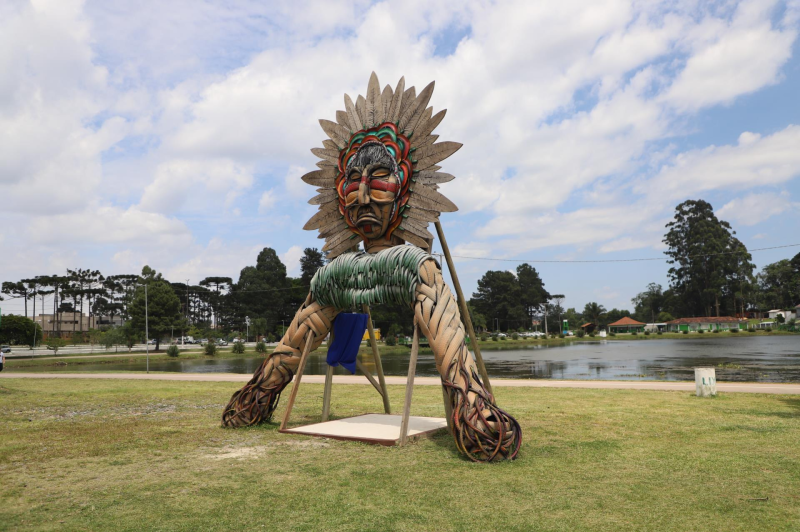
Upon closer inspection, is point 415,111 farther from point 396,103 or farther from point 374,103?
point 374,103

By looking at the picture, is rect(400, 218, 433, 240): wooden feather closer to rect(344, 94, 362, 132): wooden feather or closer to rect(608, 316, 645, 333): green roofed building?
rect(344, 94, 362, 132): wooden feather

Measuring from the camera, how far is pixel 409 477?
634cm

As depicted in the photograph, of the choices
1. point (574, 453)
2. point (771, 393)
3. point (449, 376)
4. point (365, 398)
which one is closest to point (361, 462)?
point (449, 376)

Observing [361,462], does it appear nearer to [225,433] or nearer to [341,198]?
[225,433]

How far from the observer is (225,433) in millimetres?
9195

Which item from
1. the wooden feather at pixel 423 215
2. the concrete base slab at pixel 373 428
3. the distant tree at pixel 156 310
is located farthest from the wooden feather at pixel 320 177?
the distant tree at pixel 156 310

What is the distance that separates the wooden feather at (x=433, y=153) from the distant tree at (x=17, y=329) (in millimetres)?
60808

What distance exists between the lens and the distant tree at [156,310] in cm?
5506

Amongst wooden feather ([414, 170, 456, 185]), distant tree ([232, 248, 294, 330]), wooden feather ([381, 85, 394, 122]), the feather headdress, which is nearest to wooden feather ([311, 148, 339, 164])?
the feather headdress

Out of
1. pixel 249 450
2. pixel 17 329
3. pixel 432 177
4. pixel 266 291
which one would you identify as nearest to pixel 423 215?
pixel 432 177

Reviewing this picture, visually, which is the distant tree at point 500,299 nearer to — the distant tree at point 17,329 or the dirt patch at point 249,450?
the distant tree at point 17,329

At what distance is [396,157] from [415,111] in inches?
32.9

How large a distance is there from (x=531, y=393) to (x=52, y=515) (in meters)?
12.0

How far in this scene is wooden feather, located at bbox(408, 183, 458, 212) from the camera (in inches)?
359
